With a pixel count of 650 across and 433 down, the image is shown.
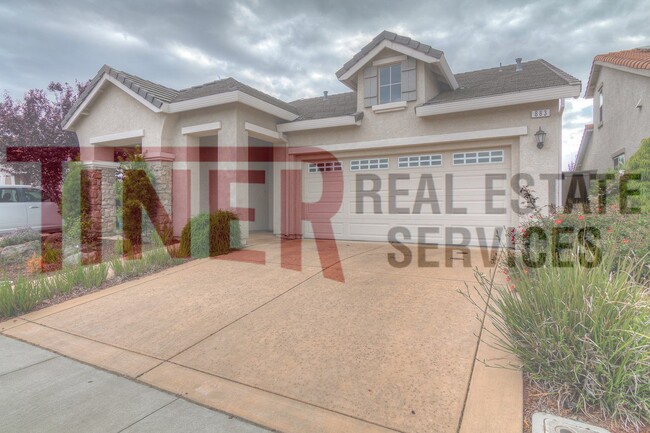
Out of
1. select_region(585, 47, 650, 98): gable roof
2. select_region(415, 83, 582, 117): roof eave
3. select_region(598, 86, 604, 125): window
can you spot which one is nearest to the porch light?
select_region(415, 83, 582, 117): roof eave

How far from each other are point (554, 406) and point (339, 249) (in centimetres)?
592

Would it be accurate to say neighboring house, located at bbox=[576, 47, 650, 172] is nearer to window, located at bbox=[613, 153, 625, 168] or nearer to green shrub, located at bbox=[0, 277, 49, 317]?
window, located at bbox=[613, 153, 625, 168]

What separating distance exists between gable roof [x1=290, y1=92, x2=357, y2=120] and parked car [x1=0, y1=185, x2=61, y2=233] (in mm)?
8932

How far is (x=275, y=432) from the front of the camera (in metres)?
2.23

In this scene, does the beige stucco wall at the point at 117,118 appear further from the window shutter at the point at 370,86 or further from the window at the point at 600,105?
the window at the point at 600,105

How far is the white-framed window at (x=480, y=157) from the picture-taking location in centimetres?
796

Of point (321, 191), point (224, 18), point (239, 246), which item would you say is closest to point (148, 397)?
point (239, 246)

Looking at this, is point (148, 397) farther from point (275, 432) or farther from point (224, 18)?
point (224, 18)

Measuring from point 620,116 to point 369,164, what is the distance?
7.99m

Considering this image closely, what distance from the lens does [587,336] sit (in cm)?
239

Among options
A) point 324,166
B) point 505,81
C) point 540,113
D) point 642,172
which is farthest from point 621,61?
point 324,166

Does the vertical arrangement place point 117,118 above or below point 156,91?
below

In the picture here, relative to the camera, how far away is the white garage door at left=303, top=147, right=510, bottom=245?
8023mm

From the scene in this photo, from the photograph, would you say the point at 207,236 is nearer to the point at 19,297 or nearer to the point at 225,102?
the point at 19,297
